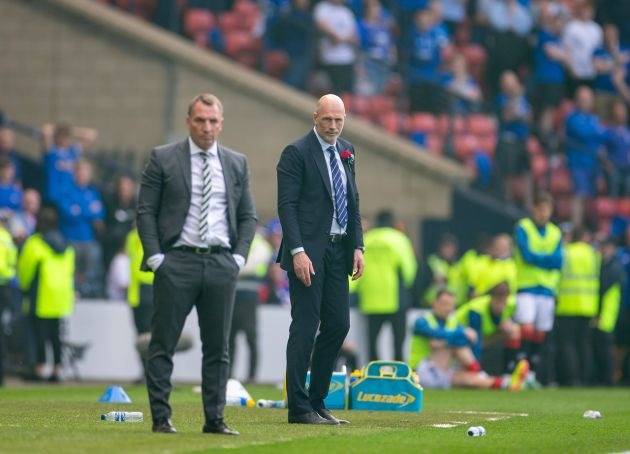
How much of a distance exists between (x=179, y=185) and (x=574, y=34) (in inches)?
832

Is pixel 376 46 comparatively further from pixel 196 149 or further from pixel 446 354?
pixel 196 149

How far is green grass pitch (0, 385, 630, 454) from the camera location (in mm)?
10664

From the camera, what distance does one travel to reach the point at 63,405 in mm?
15320

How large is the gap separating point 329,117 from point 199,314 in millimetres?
2148

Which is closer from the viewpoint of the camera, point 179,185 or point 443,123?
point 179,185

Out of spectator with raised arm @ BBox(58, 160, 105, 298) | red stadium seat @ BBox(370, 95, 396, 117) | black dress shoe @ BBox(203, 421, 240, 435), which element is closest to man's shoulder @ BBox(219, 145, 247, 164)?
black dress shoe @ BBox(203, 421, 240, 435)

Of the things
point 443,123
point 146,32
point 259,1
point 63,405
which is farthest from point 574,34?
point 63,405

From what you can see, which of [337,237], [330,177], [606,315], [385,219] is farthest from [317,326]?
[606,315]

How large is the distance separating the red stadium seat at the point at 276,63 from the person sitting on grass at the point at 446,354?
26.5 ft

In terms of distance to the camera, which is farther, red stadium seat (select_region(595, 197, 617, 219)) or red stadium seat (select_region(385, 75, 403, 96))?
red stadium seat (select_region(385, 75, 403, 96))

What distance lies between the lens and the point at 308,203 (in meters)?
12.8

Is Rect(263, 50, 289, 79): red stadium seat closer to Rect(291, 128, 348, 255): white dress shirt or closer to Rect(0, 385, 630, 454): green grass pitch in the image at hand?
Rect(0, 385, 630, 454): green grass pitch

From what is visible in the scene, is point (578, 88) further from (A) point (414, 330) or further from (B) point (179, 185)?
(B) point (179, 185)

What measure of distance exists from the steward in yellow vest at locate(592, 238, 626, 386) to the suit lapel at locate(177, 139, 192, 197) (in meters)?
13.4
